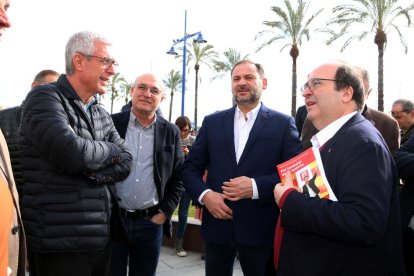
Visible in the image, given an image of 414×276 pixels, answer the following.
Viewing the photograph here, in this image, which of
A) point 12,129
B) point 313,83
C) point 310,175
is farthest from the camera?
point 12,129

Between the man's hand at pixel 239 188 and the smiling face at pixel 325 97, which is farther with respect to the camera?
the man's hand at pixel 239 188

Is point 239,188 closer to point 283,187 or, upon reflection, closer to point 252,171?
point 252,171

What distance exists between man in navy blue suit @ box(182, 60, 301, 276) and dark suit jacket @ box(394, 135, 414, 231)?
926mm

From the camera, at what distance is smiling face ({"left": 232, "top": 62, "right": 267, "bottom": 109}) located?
3.07 meters

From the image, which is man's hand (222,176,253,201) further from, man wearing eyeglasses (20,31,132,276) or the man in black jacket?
the man in black jacket

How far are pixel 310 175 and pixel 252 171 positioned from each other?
92 centimetres

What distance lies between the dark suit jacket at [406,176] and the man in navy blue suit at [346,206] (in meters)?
1.21

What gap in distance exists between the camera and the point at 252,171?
2.85 metres

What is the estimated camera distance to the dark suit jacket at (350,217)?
1.71 m

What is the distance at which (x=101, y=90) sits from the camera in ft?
8.40

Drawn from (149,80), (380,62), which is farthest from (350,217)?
(380,62)

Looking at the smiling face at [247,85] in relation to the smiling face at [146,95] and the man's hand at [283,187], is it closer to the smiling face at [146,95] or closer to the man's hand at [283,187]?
the smiling face at [146,95]

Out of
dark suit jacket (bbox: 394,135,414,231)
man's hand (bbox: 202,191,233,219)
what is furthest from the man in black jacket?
dark suit jacket (bbox: 394,135,414,231)

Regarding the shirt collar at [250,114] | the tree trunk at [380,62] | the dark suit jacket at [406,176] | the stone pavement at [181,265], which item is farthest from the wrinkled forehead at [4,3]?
the tree trunk at [380,62]
